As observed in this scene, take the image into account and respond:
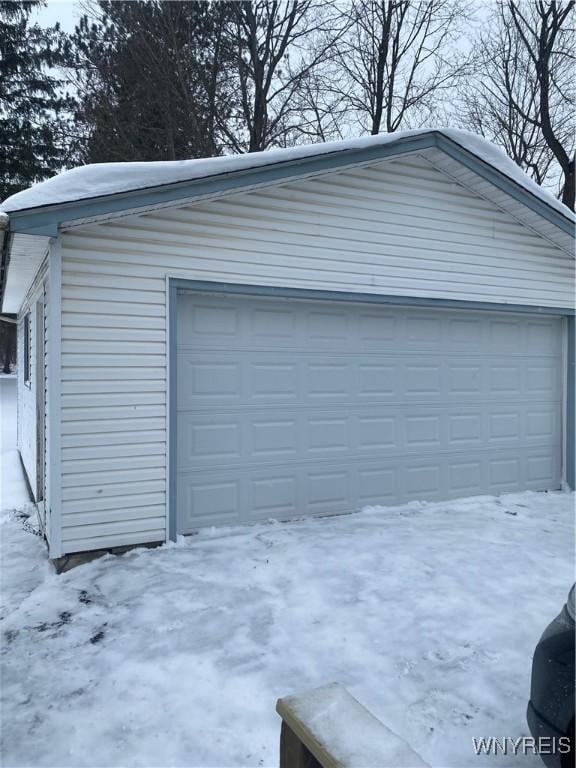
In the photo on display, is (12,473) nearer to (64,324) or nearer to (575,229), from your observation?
(64,324)

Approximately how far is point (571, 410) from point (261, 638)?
19.7ft

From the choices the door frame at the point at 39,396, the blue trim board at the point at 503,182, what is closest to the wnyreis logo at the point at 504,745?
the door frame at the point at 39,396

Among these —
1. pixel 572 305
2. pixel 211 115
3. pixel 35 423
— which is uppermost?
pixel 211 115

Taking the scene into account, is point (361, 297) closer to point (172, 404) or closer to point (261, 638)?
→ point (172, 404)

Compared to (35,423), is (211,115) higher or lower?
higher

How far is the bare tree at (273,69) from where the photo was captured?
15273 mm

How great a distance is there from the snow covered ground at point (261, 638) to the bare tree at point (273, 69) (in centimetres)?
1289

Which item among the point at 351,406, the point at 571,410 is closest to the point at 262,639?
the point at 351,406

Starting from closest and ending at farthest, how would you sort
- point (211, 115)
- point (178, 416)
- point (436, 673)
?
point (436, 673) < point (178, 416) < point (211, 115)

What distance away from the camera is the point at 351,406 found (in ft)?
21.2

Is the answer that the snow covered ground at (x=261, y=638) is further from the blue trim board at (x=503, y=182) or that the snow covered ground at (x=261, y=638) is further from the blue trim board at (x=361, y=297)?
the blue trim board at (x=503, y=182)

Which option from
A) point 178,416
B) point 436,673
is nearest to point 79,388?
point 178,416

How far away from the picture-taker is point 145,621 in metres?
3.80

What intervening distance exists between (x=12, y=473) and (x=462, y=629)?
753cm
